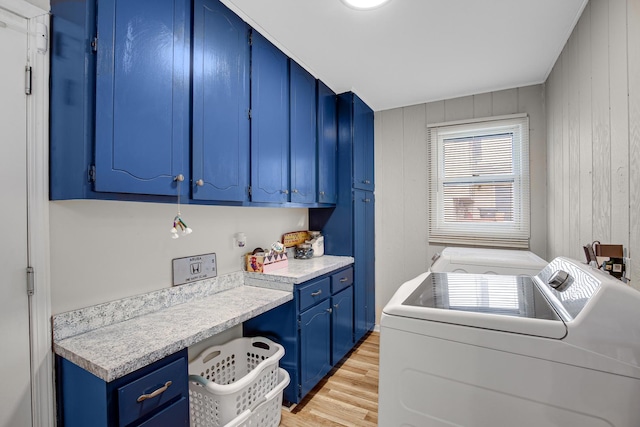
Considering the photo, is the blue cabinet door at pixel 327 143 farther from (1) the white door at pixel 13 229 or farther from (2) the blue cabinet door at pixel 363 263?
(1) the white door at pixel 13 229

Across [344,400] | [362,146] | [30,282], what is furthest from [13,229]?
[362,146]

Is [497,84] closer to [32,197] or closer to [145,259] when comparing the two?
[145,259]

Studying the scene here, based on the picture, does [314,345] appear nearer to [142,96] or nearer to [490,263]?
[490,263]

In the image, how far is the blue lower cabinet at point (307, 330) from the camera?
78.5 inches

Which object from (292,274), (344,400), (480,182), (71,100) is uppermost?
(71,100)

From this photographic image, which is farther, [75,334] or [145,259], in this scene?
[145,259]

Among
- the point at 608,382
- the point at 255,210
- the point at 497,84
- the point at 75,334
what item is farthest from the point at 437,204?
the point at 75,334

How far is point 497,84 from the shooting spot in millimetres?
2699

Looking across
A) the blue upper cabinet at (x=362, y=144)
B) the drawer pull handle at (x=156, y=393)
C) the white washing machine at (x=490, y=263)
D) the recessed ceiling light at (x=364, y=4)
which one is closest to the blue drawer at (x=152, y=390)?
the drawer pull handle at (x=156, y=393)

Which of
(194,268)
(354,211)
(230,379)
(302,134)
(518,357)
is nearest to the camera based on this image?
(518,357)

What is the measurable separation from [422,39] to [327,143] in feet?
3.66

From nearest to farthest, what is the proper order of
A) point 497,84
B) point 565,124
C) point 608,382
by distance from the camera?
1. point 608,382
2. point 565,124
3. point 497,84

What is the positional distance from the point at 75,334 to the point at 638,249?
2.32 metres

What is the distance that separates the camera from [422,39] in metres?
1.99
